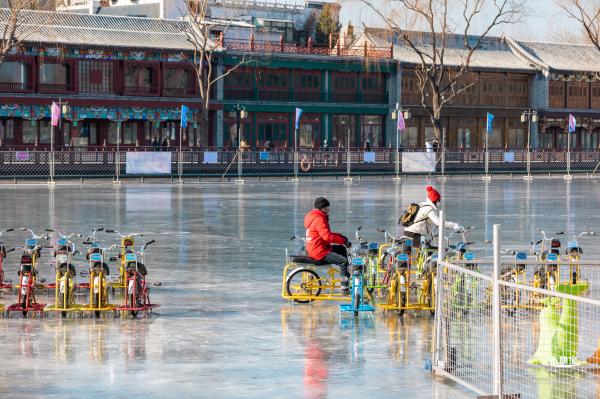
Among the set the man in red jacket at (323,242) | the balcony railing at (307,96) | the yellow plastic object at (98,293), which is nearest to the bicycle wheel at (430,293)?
the man in red jacket at (323,242)

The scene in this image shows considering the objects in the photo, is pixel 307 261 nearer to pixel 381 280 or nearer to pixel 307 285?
pixel 307 285

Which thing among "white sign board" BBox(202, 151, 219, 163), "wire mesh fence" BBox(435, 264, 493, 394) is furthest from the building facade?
"wire mesh fence" BBox(435, 264, 493, 394)

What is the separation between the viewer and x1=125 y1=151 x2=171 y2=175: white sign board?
52375 mm

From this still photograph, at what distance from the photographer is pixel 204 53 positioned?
6862 centimetres

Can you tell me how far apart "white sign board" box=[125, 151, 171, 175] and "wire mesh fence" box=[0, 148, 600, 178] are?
0.19 meters

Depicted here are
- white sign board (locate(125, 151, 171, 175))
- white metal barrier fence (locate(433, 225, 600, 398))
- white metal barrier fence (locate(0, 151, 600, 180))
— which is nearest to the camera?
white metal barrier fence (locate(433, 225, 600, 398))

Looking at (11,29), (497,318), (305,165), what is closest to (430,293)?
(497,318)

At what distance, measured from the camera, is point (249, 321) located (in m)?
14.6

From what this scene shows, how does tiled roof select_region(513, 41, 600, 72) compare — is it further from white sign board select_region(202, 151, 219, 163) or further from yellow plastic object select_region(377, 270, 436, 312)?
yellow plastic object select_region(377, 270, 436, 312)

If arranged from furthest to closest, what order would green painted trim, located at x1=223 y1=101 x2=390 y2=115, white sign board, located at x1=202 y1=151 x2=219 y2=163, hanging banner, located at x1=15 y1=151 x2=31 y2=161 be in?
green painted trim, located at x1=223 y1=101 x2=390 y2=115 < white sign board, located at x1=202 y1=151 x2=219 y2=163 < hanging banner, located at x1=15 y1=151 x2=31 y2=161

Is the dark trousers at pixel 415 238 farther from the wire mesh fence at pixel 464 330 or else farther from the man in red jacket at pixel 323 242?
the wire mesh fence at pixel 464 330

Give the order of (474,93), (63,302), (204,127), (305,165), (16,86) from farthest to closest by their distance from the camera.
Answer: (474,93)
(204,127)
(16,86)
(305,165)
(63,302)

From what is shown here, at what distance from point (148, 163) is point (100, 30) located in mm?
19781

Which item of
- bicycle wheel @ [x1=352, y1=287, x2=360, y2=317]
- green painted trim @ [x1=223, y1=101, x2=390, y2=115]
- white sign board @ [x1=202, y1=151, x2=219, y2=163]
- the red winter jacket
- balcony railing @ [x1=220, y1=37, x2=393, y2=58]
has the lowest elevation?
bicycle wheel @ [x1=352, y1=287, x2=360, y2=317]
